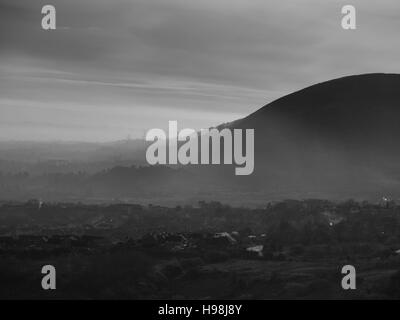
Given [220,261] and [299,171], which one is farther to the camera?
[299,171]

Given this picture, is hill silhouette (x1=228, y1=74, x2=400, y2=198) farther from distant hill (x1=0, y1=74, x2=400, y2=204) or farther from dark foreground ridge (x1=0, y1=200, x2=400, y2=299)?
dark foreground ridge (x1=0, y1=200, x2=400, y2=299)

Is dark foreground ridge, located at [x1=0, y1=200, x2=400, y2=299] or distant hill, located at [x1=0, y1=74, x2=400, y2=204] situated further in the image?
distant hill, located at [x1=0, y1=74, x2=400, y2=204]

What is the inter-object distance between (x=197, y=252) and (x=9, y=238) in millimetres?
23728

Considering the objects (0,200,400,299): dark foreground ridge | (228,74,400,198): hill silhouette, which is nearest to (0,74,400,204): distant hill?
(228,74,400,198): hill silhouette

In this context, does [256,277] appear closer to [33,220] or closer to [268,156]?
[33,220]

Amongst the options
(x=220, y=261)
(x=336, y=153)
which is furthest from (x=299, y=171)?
(x=220, y=261)

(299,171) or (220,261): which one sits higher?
(299,171)

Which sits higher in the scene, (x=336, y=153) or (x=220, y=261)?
(x=336, y=153)

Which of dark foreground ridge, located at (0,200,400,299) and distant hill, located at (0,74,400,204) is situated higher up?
distant hill, located at (0,74,400,204)

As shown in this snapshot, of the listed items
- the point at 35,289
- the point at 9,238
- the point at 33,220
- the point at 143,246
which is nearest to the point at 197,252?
the point at 143,246

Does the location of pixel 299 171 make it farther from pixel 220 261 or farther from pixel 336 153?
pixel 220 261

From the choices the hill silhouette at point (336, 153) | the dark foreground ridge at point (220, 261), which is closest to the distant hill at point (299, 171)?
the hill silhouette at point (336, 153)

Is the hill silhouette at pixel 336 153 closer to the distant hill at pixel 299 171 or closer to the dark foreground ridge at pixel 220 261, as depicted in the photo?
the distant hill at pixel 299 171
